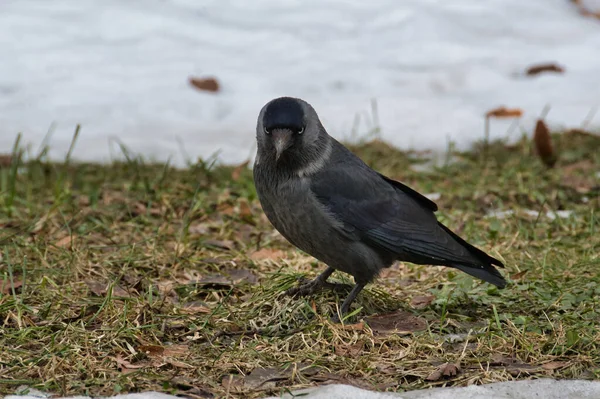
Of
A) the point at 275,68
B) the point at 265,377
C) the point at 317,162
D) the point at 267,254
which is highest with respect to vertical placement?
the point at 317,162

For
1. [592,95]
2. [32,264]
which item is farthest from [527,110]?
[32,264]

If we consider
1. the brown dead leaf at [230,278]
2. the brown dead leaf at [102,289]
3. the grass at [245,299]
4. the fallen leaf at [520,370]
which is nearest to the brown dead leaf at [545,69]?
the grass at [245,299]

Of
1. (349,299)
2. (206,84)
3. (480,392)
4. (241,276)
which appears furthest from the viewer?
(206,84)

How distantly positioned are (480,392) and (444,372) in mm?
228

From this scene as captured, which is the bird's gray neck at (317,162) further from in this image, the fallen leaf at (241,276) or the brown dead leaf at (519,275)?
the brown dead leaf at (519,275)

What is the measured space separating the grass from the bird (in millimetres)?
220

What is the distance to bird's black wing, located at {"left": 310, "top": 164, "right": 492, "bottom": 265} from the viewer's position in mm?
4102

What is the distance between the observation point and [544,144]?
7066 mm

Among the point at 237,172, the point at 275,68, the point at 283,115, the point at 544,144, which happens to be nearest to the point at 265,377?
the point at 283,115

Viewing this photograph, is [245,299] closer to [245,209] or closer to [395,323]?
[395,323]

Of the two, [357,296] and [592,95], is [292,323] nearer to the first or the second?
[357,296]

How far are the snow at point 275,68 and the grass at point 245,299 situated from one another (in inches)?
64.9

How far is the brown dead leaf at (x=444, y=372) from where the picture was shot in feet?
11.1

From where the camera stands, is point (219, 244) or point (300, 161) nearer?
point (300, 161)
